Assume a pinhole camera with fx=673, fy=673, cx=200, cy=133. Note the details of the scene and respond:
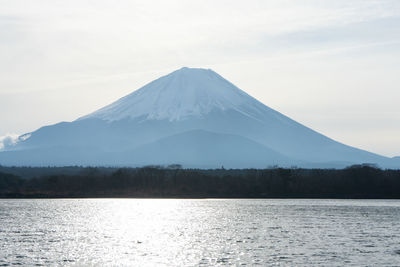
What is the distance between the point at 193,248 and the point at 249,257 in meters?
8.24

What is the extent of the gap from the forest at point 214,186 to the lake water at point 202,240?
45693 millimetres

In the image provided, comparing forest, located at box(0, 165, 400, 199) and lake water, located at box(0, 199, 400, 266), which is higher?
forest, located at box(0, 165, 400, 199)

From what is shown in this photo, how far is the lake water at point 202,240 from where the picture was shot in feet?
166

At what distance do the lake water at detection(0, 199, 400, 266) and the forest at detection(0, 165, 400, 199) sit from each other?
45693mm

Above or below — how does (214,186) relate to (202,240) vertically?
above

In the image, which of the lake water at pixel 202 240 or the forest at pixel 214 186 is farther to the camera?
the forest at pixel 214 186

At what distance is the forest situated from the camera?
147m

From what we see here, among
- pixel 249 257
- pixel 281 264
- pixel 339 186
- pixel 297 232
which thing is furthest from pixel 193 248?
pixel 339 186

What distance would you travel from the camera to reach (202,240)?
65.8 metres

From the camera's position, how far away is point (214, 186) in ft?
509

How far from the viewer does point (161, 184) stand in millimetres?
154000

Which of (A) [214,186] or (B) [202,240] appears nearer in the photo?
(B) [202,240]

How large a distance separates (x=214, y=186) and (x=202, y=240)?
8945 cm

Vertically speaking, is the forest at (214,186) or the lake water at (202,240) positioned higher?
the forest at (214,186)
